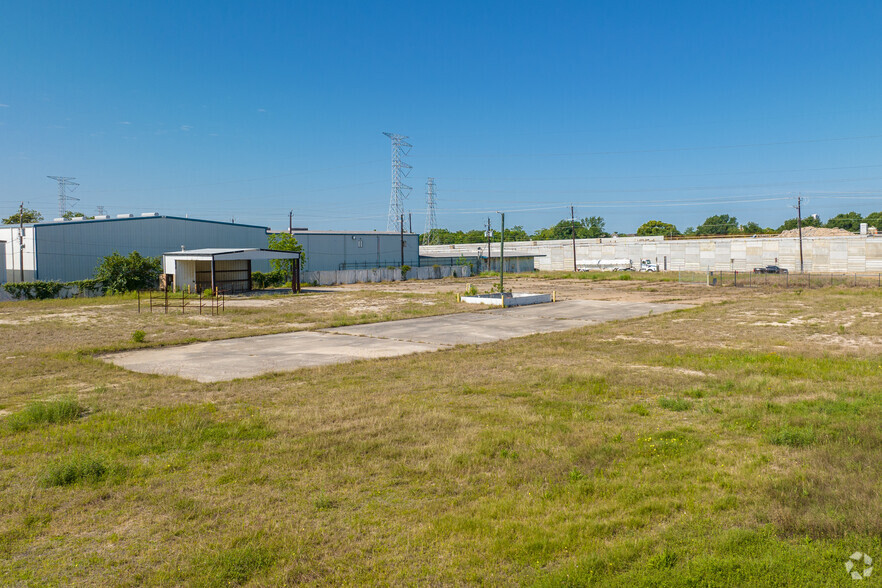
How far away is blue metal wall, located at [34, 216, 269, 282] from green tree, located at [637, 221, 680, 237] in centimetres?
11649

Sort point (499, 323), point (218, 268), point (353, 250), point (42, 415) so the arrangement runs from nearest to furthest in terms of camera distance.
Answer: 1. point (42, 415)
2. point (499, 323)
3. point (218, 268)
4. point (353, 250)

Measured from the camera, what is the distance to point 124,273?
4678cm

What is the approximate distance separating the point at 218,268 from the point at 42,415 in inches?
1600

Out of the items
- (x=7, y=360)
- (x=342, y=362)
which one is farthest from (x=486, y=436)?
(x=7, y=360)

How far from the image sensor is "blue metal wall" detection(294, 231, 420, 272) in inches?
2697

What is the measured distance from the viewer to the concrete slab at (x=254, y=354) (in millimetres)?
16156

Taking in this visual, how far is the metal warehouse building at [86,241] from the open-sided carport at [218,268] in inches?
237

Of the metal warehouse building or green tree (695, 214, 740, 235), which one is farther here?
green tree (695, 214, 740, 235)

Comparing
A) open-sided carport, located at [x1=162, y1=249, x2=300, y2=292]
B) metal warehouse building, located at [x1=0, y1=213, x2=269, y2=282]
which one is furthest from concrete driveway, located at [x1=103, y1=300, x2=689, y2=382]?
metal warehouse building, located at [x1=0, y1=213, x2=269, y2=282]

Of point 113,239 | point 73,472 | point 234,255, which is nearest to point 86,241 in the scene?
point 113,239

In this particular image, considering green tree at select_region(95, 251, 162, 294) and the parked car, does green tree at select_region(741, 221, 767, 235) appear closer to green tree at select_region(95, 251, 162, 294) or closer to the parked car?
the parked car

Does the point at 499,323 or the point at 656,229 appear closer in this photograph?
the point at 499,323

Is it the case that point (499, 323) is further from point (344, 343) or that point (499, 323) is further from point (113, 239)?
point (113, 239)

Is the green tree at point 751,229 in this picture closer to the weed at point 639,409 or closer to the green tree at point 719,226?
the green tree at point 719,226
